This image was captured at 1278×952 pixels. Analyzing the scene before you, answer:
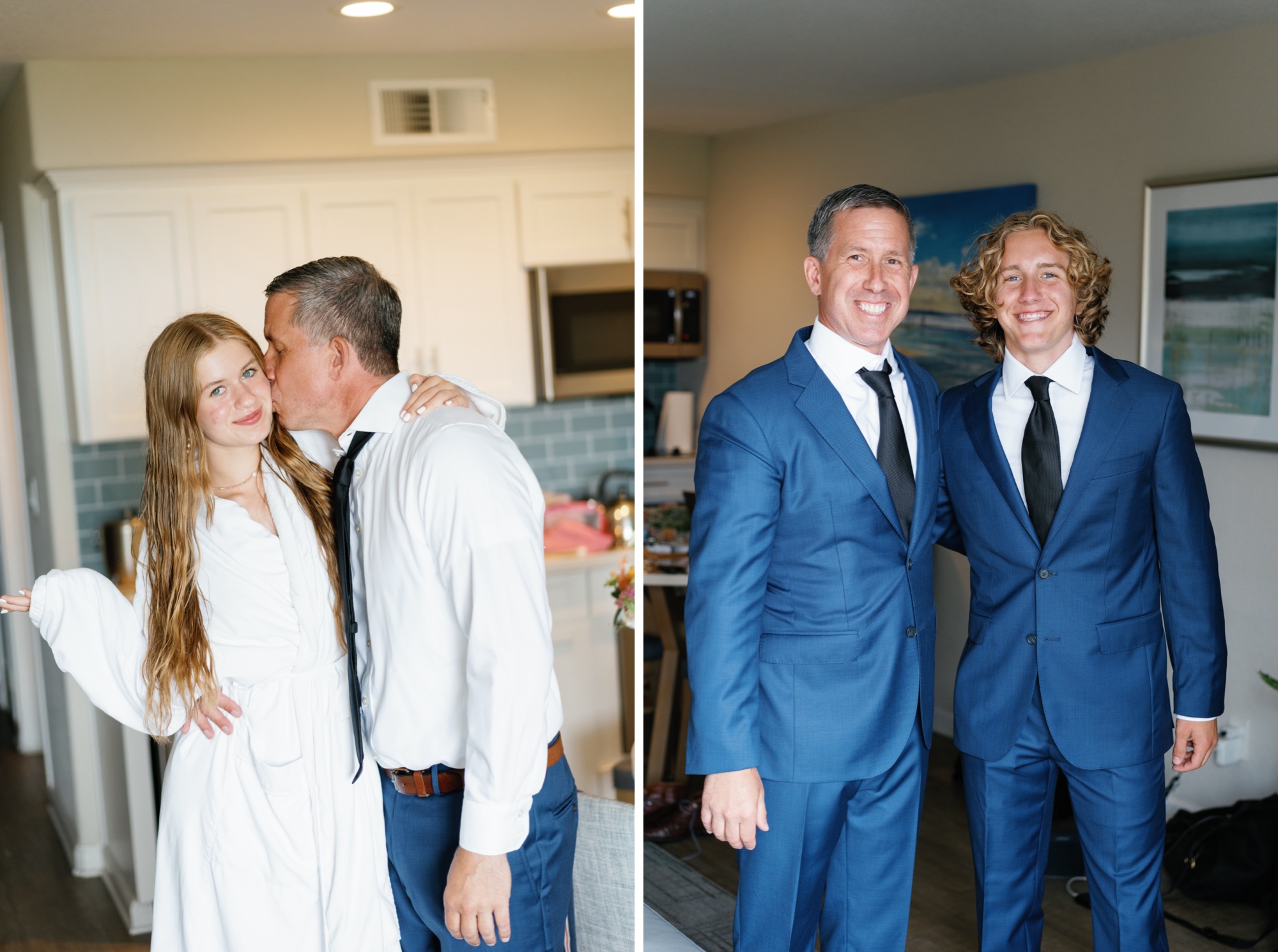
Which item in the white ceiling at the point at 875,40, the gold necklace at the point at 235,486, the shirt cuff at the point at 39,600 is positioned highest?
the white ceiling at the point at 875,40

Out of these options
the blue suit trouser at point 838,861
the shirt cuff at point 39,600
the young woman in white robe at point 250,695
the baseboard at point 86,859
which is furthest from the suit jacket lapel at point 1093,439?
the baseboard at point 86,859

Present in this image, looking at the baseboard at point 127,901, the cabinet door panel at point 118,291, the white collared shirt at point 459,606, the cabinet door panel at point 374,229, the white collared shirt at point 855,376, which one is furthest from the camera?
the cabinet door panel at point 374,229

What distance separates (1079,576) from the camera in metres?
1.90

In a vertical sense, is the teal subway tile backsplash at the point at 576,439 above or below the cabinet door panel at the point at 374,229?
below

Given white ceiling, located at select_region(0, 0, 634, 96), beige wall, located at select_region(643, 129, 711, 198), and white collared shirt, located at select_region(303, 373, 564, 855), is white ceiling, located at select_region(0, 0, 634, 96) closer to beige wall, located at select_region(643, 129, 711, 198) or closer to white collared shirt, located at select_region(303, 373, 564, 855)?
beige wall, located at select_region(643, 129, 711, 198)

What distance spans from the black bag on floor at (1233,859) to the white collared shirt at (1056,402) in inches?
56.5

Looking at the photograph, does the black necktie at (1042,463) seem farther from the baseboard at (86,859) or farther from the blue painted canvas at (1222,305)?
the baseboard at (86,859)

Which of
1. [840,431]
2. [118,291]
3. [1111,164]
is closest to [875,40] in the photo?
[1111,164]

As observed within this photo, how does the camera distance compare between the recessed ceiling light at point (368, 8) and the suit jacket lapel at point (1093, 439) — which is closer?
the suit jacket lapel at point (1093, 439)

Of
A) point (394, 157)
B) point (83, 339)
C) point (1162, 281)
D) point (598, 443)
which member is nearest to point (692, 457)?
point (598, 443)

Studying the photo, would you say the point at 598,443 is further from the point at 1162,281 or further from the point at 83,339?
the point at 1162,281

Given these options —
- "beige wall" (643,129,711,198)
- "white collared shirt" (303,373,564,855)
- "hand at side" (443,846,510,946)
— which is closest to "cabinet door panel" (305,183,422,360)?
"beige wall" (643,129,711,198)

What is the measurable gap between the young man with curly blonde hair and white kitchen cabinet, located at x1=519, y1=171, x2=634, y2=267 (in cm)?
216

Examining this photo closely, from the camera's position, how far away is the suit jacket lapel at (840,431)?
1.78 m
